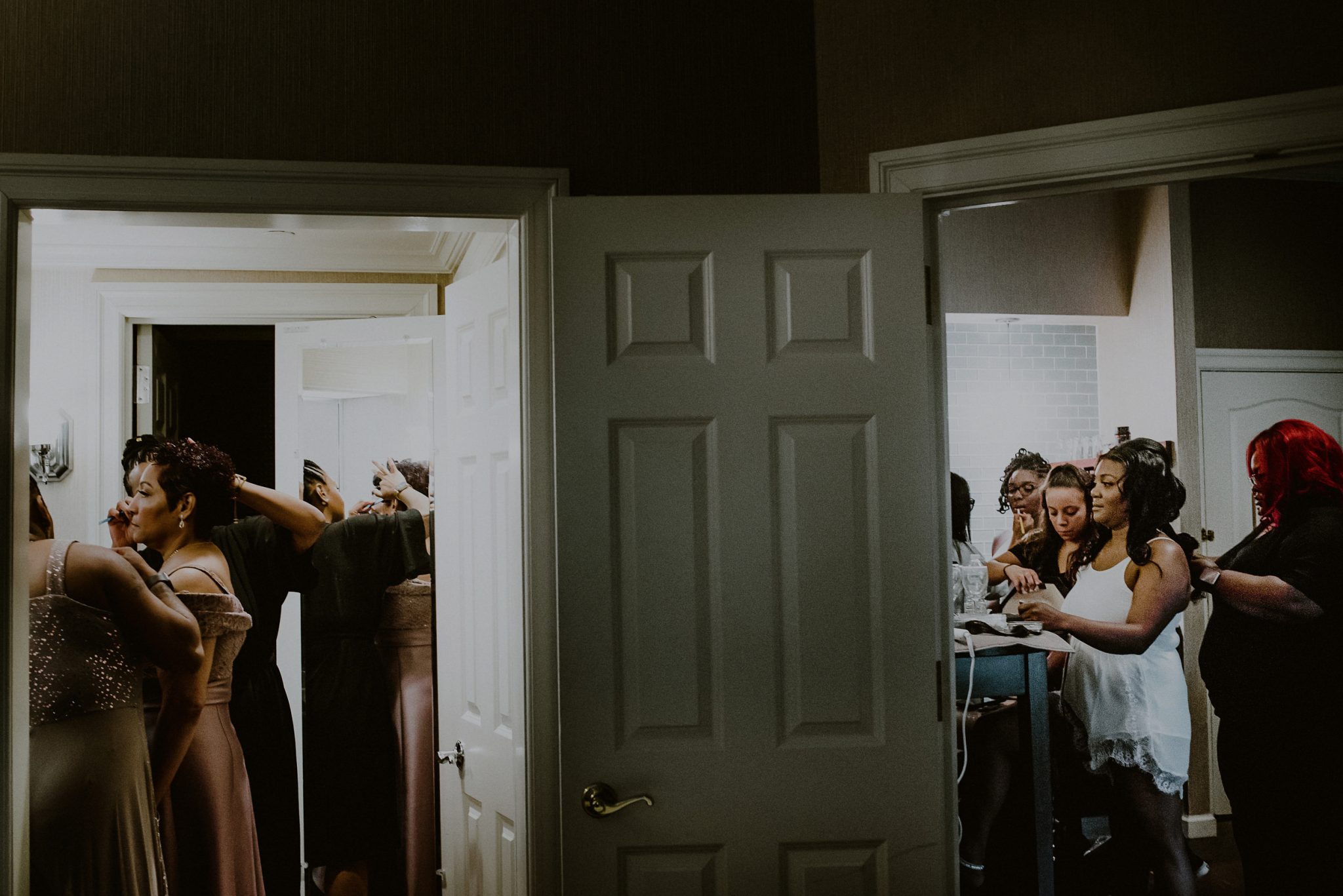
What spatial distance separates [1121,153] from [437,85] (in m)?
1.43

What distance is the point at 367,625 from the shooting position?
3.37 meters

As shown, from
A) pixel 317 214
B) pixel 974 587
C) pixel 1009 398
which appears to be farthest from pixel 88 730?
pixel 1009 398

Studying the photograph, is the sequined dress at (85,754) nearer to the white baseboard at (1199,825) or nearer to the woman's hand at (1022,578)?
the woman's hand at (1022,578)

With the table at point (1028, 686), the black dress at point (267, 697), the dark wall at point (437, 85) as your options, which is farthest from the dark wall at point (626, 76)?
the black dress at point (267, 697)

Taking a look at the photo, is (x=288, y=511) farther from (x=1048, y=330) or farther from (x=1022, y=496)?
(x=1048, y=330)

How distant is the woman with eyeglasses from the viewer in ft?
13.5

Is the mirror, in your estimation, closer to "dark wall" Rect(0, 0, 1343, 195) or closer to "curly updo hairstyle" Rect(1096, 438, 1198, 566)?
"dark wall" Rect(0, 0, 1343, 195)

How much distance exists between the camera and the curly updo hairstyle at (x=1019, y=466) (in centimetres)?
420

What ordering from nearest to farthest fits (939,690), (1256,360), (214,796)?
(939,690), (214,796), (1256,360)

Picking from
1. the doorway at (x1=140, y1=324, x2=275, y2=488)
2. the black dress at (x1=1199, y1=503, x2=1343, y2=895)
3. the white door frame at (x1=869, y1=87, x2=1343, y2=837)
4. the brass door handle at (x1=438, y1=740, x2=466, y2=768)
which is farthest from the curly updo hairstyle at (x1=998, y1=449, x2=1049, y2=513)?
the doorway at (x1=140, y1=324, x2=275, y2=488)

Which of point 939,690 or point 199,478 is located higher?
point 199,478

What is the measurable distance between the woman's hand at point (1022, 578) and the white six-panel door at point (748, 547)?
234 cm

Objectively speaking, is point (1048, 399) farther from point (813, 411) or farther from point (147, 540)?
point (147, 540)

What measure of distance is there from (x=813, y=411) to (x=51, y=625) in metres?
2.29
